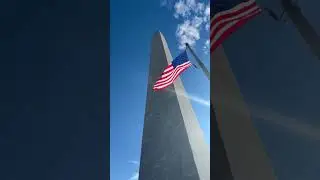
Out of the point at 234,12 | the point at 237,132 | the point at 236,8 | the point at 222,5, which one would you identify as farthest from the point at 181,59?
the point at 237,132

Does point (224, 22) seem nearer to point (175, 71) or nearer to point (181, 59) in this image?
point (181, 59)

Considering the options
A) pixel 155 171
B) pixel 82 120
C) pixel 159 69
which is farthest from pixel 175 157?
pixel 82 120

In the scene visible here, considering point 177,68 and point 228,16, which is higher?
point 228,16

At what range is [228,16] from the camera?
9.40 meters

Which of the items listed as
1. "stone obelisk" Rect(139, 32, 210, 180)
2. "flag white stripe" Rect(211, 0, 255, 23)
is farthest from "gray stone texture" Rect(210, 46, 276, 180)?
"stone obelisk" Rect(139, 32, 210, 180)

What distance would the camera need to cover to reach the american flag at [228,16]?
902 cm

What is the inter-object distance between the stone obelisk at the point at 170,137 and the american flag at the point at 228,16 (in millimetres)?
20071

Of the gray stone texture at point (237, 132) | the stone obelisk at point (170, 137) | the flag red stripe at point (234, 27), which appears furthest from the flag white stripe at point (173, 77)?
the stone obelisk at point (170, 137)

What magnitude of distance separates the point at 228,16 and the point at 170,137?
22.1 meters

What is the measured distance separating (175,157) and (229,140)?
21.2 meters

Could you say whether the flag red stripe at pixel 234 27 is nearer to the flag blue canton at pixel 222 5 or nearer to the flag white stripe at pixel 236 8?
the flag white stripe at pixel 236 8

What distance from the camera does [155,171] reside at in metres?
30.0

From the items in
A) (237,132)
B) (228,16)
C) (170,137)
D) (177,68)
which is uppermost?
(228,16)

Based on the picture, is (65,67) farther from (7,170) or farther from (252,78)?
(252,78)
